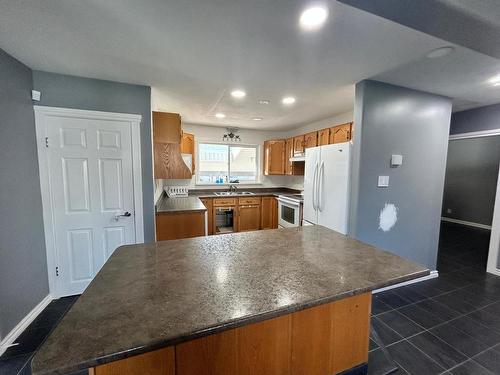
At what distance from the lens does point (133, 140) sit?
7.97 feet

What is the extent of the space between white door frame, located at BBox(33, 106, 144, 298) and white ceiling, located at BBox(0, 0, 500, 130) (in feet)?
1.24

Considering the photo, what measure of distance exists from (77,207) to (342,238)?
2648 mm

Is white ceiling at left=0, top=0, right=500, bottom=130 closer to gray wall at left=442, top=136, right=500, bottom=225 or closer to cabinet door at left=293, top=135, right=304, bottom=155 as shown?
cabinet door at left=293, top=135, right=304, bottom=155

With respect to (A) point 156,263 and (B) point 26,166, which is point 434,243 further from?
(B) point 26,166

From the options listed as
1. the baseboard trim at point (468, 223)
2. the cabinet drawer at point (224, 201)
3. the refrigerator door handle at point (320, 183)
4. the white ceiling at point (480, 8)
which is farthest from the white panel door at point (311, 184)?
the baseboard trim at point (468, 223)

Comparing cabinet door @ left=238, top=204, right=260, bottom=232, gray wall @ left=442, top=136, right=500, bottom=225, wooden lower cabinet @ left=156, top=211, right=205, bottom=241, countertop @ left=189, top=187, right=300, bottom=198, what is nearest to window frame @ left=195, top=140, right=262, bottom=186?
countertop @ left=189, top=187, right=300, bottom=198

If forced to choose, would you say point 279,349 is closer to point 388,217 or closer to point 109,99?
point 388,217

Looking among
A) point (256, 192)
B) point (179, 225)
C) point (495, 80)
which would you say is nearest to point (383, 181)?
point (495, 80)

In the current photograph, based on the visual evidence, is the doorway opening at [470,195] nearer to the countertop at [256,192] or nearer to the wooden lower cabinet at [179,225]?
the countertop at [256,192]

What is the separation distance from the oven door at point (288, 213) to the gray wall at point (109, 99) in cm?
226

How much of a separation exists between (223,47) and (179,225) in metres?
2.06

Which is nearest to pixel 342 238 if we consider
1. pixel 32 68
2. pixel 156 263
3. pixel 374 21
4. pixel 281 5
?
pixel 156 263

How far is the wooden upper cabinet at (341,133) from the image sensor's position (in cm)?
293

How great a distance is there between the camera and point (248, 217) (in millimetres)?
4617
